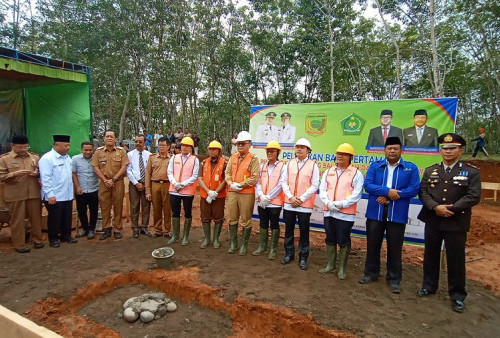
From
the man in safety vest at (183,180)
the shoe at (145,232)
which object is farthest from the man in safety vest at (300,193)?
the shoe at (145,232)

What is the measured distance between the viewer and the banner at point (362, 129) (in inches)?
180

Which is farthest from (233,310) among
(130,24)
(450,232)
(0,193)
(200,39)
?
(200,39)

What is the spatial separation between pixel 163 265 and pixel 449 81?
918 inches

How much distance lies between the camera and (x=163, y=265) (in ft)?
14.6

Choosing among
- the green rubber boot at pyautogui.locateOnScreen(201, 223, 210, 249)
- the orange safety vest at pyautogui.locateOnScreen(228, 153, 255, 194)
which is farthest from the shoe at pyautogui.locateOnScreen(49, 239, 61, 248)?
the orange safety vest at pyautogui.locateOnScreen(228, 153, 255, 194)

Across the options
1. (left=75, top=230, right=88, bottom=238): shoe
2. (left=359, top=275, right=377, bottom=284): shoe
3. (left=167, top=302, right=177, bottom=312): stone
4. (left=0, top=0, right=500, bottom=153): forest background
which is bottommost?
(left=167, top=302, right=177, bottom=312): stone

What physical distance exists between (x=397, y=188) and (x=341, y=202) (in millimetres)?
695

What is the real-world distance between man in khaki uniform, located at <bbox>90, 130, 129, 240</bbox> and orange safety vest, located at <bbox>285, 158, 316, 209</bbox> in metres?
3.10

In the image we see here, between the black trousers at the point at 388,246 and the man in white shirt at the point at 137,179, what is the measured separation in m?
4.00

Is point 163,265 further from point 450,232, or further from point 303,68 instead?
point 303,68

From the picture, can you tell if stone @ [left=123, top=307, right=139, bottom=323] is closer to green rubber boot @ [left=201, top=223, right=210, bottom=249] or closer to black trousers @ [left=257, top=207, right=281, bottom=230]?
green rubber boot @ [left=201, top=223, right=210, bottom=249]

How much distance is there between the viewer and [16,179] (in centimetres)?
496

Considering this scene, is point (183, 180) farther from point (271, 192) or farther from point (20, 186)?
point (20, 186)

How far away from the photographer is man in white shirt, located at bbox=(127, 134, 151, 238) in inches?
227
